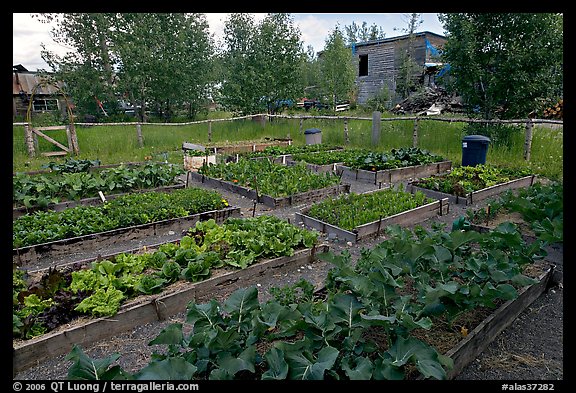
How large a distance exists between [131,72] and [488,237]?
20.3 meters

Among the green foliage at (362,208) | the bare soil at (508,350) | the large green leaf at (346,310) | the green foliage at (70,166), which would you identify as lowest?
the bare soil at (508,350)

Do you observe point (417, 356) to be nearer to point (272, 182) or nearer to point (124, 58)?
point (272, 182)

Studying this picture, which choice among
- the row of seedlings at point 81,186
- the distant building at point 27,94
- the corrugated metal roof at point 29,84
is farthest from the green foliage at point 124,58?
the row of seedlings at point 81,186

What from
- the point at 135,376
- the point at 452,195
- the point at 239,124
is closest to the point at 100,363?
the point at 135,376

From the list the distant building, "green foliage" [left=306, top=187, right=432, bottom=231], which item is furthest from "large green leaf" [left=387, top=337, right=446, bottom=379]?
the distant building

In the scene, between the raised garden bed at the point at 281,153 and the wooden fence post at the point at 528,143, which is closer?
the wooden fence post at the point at 528,143

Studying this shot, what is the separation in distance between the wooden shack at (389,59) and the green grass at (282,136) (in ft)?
32.2

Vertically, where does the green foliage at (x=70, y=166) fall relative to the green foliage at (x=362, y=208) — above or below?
above

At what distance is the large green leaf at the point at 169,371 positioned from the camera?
2.16m

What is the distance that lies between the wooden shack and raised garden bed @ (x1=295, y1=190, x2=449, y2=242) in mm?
18689

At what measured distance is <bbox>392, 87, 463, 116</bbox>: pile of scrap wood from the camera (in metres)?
21.6

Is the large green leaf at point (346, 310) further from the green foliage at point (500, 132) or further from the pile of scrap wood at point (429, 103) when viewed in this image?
the pile of scrap wood at point (429, 103)

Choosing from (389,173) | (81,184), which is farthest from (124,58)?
(389,173)

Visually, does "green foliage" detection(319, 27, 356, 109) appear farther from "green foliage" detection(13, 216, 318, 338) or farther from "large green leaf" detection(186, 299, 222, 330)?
"large green leaf" detection(186, 299, 222, 330)
